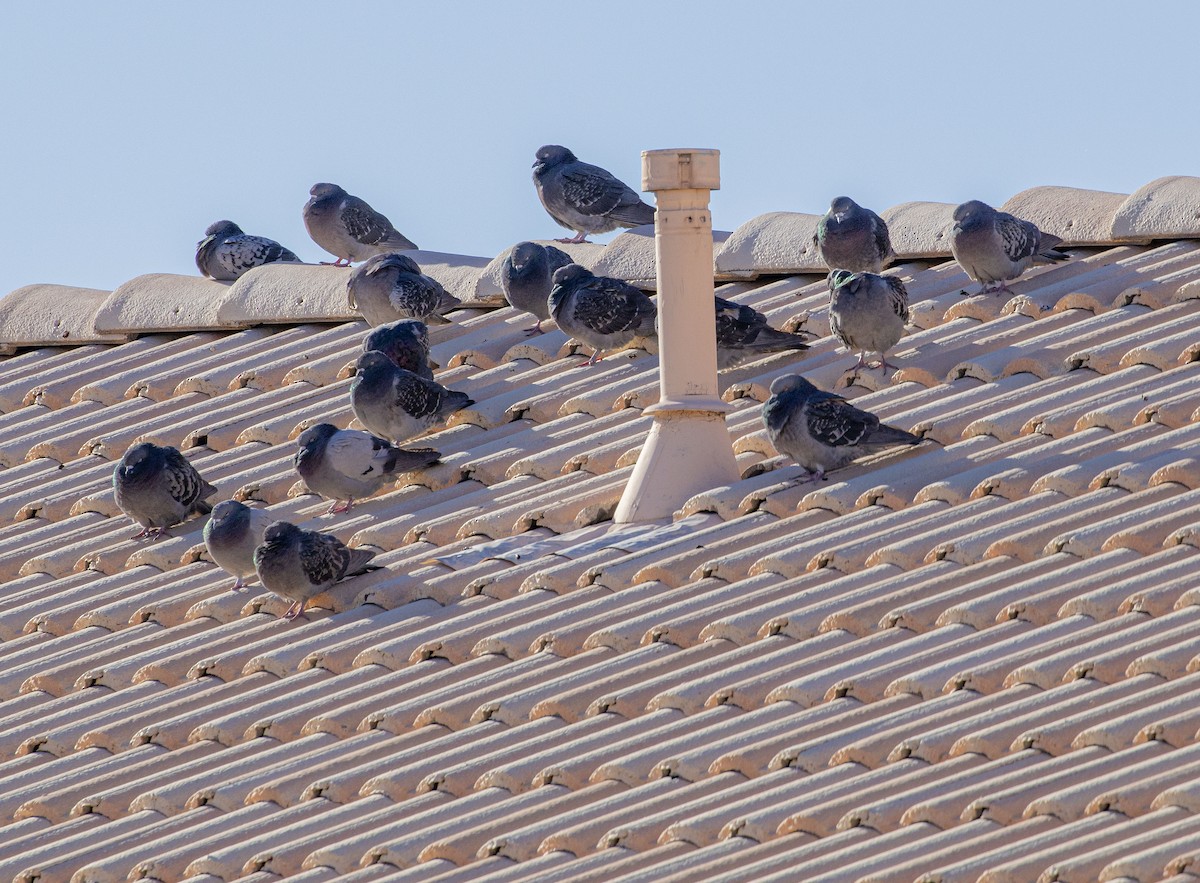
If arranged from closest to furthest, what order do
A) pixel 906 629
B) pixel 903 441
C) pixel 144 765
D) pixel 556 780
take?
pixel 556 780 → pixel 906 629 → pixel 144 765 → pixel 903 441

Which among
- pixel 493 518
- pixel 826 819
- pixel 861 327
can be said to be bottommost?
pixel 826 819

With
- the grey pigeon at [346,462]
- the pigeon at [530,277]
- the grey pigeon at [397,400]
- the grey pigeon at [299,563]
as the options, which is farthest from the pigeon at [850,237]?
the grey pigeon at [299,563]

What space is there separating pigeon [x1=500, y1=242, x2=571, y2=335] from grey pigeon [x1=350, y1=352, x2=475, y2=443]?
41.0 inches

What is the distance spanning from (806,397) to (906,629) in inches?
63.6

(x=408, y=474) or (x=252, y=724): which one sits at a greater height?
(x=408, y=474)

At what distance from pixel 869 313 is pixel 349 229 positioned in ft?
17.5

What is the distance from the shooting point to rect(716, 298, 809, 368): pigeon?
31.7 ft

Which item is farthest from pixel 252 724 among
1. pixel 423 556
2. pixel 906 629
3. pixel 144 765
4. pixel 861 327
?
pixel 861 327

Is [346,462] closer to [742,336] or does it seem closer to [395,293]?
[742,336]

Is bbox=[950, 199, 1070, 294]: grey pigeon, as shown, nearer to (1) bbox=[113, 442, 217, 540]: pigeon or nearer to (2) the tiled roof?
(2) the tiled roof

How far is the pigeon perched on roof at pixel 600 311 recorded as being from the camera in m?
10.1

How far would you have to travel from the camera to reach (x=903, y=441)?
28.1ft

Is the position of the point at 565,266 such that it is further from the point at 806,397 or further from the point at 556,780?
the point at 556,780

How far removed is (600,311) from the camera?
33.3 feet
